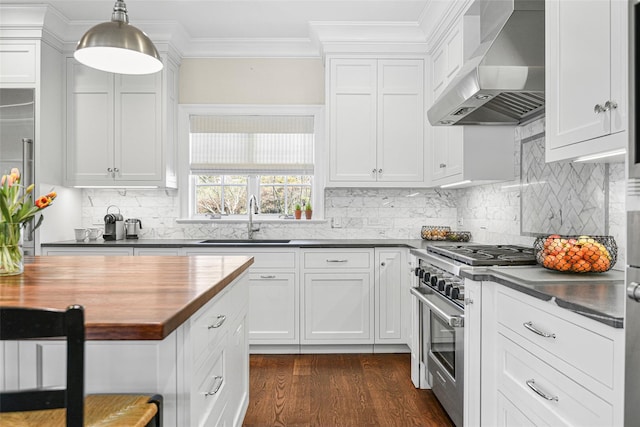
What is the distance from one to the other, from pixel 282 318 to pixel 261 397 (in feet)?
2.84

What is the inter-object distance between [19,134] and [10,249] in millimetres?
2217

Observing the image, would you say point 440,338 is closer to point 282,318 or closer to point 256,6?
point 282,318

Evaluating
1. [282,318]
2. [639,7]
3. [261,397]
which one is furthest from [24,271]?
[639,7]

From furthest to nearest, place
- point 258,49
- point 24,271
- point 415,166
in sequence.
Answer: point 258,49, point 415,166, point 24,271

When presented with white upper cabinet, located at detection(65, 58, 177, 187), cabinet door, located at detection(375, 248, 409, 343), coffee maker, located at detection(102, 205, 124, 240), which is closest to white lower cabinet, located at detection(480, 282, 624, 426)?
cabinet door, located at detection(375, 248, 409, 343)

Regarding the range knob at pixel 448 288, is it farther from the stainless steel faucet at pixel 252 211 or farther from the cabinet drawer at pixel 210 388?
the stainless steel faucet at pixel 252 211

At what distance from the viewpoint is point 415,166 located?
3.85 meters

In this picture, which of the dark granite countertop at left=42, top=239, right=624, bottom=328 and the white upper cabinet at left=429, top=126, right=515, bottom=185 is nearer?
the dark granite countertop at left=42, top=239, right=624, bottom=328

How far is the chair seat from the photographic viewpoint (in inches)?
43.5

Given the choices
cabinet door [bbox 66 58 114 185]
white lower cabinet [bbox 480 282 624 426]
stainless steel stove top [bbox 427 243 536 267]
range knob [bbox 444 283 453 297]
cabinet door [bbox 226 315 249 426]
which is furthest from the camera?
cabinet door [bbox 66 58 114 185]

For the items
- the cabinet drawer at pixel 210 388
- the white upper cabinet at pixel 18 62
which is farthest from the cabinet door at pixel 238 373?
the white upper cabinet at pixel 18 62

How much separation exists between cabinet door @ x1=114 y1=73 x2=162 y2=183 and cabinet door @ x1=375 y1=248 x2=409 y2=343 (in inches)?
81.8

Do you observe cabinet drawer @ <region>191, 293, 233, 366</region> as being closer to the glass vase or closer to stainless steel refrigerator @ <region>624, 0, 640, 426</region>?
the glass vase

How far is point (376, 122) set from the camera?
3.83 metres
